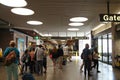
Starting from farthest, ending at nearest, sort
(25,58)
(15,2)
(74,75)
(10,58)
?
(25,58) → (74,75) → (15,2) → (10,58)

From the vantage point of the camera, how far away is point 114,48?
1509 centimetres

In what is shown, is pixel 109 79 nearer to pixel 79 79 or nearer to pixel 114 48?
pixel 79 79

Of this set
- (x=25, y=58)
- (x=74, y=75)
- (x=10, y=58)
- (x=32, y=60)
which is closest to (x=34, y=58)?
(x=32, y=60)

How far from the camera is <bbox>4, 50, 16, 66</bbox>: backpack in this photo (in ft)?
22.0

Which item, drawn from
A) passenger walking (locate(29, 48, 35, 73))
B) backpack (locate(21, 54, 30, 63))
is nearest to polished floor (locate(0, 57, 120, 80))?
passenger walking (locate(29, 48, 35, 73))

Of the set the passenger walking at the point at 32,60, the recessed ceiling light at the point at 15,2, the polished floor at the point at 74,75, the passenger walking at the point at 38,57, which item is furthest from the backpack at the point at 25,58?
the recessed ceiling light at the point at 15,2

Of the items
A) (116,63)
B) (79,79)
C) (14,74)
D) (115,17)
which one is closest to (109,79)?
(79,79)

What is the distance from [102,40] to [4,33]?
9.01m

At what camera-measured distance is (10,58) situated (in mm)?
6707

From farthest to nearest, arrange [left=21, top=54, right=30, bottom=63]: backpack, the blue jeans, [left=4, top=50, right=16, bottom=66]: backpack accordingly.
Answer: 1. [left=21, top=54, right=30, bottom=63]: backpack
2. the blue jeans
3. [left=4, top=50, right=16, bottom=66]: backpack

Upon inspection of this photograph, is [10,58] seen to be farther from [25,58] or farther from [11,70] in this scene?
[25,58]

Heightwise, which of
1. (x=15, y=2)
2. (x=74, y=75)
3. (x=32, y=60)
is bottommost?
(x=74, y=75)

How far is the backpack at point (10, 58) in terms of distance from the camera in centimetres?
670

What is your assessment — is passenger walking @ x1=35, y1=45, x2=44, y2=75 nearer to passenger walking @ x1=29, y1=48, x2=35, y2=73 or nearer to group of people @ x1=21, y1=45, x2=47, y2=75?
group of people @ x1=21, y1=45, x2=47, y2=75
